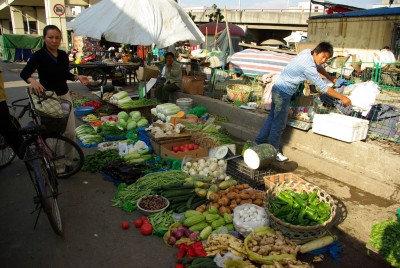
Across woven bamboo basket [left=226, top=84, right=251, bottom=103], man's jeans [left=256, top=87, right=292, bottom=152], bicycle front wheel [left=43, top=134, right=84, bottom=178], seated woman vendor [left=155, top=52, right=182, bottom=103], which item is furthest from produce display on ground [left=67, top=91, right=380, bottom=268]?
seated woman vendor [left=155, top=52, right=182, bottom=103]

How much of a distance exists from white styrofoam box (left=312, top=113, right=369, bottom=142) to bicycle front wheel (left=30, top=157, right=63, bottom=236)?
14.1 ft

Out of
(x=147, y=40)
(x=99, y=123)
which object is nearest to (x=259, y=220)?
(x=147, y=40)

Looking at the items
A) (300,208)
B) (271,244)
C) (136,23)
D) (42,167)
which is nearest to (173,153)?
(42,167)

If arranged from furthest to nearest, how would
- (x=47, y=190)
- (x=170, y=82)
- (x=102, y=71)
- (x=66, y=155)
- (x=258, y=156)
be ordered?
(x=102, y=71)
(x=170, y=82)
(x=66, y=155)
(x=258, y=156)
(x=47, y=190)

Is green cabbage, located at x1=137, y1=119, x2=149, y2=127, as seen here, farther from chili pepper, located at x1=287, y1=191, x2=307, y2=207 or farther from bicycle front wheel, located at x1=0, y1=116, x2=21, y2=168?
chili pepper, located at x1=287, y1=191, x2=307, y2=207

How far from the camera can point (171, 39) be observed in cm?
711

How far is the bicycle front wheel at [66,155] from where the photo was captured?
15.7 feet

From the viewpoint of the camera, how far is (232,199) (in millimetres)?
4078

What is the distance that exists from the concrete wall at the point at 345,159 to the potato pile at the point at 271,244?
217 centimetres

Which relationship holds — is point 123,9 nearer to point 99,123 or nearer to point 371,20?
point 99,123

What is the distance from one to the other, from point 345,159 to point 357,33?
13639 mm

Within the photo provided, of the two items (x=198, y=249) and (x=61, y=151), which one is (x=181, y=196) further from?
(x=61, y=151)

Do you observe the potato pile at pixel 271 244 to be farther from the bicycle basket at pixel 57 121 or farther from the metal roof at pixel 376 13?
the metal roof at pixel 376 13

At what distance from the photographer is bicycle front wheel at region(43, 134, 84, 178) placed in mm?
4789
